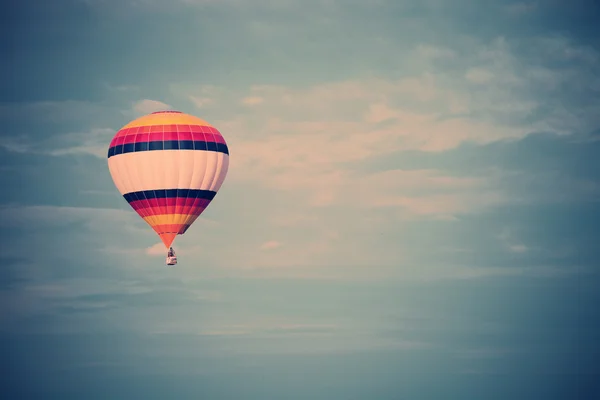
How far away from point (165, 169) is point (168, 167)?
0.87 ft

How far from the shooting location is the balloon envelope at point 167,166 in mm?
88188

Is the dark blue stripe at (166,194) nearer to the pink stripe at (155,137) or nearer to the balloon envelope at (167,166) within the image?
the balloon envelope at (167,166)

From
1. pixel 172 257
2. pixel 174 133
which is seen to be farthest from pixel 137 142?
pixel 172 257

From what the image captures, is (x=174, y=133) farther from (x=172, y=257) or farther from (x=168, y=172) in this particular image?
(x=172, y=257)

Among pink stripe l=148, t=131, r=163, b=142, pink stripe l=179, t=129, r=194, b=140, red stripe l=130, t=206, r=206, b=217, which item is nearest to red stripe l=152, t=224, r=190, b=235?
Result: red stripe l=130, t=206, r=206, b=217

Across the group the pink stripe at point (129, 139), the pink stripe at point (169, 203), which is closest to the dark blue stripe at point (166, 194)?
the pink stripe at point (169, 203)

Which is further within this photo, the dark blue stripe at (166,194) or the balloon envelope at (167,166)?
the dark blue stripe at (166,194)

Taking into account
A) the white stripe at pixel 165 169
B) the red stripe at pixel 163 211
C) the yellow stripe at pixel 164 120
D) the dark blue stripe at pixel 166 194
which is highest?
the yellow stripe at pixel 164 120

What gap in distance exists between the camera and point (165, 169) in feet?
289

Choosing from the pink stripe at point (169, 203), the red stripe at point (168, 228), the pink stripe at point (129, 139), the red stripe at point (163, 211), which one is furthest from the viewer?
the red stripe at point (168, 228)

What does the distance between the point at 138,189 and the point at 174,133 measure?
4896mm

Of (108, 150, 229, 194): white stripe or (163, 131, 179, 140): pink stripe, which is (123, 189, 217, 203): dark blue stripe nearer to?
(108, 150, 229, 194): white stripe

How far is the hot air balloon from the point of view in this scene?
289ft

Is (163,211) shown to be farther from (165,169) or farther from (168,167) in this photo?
(168,167)
